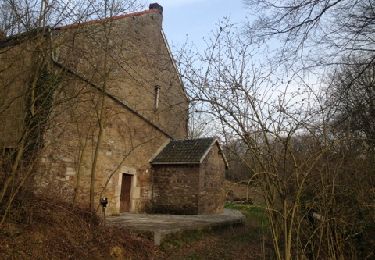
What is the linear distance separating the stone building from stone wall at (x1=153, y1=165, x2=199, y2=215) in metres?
0.13

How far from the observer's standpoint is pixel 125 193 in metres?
17.7

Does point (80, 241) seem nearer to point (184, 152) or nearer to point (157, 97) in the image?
point (184, 152)

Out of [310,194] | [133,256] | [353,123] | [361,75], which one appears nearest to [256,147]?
[310,194]

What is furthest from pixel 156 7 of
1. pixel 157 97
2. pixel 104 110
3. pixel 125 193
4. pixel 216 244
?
pixel 216 244

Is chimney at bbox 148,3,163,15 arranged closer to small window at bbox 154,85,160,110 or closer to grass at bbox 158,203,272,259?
small window at bbox 154,85,160,110

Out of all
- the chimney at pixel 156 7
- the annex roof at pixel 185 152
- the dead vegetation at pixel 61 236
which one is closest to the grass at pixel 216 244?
the dead vegetation at pixel 61 236

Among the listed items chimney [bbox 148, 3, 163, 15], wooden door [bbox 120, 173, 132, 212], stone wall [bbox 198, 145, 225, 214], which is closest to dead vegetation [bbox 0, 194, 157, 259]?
wooden door [bbox 120, 173, 132, 212]

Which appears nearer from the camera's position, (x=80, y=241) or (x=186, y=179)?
(x=80, y=241)

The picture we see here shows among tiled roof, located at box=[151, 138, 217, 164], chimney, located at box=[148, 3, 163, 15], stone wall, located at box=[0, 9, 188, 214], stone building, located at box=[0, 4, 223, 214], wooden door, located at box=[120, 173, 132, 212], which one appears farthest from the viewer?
chimney, located at box=[148, 3, 163, 15]

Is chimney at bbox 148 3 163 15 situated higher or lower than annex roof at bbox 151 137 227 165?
higher

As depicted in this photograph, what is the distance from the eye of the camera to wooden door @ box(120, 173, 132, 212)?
686 inches

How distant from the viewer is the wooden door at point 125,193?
17425 mm

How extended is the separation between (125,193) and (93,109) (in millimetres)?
5137

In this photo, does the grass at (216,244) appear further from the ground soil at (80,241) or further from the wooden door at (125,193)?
the wooden door at (125,193)
